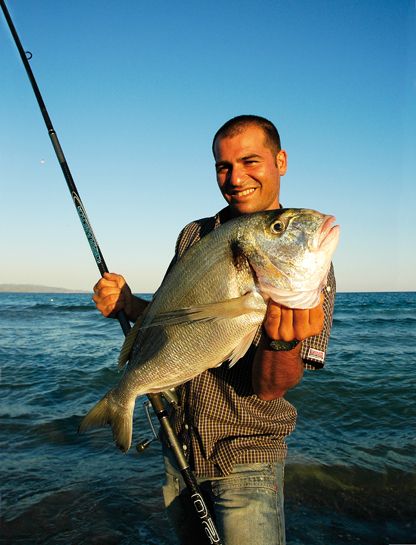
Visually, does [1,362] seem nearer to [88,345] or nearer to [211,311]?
[88,345]

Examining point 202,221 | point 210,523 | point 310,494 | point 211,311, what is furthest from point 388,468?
point 211,311

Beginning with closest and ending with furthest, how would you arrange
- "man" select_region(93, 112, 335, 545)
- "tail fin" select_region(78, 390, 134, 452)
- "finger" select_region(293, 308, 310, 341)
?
1. "finger" select_region(293, 308, 310, 341)
2. "man" select_region(93, 112, 335, 545)
3. "tail fin" select_region(78, 390, 134, 452)

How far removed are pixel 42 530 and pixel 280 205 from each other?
4105 millimetres

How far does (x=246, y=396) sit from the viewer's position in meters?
2.70

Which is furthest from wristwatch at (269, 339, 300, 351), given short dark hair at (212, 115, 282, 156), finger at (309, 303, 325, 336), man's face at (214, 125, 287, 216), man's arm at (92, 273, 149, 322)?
short dark hair at (212, 115, 282, 156)

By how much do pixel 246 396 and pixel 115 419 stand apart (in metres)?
0.80

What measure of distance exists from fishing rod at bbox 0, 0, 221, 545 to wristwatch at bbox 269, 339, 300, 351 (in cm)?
102

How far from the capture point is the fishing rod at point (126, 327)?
2635mm

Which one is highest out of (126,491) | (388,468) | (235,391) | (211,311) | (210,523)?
(211,311)

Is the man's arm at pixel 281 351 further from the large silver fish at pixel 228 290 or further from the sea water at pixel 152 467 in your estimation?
the sea water at pixel 152 467

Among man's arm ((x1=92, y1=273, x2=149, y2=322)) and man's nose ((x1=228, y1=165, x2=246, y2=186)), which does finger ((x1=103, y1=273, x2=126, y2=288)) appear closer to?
man's arm ((x1=92, y1=273, x2=149, y2=322))

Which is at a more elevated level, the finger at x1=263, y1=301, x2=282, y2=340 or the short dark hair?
the short dark hair

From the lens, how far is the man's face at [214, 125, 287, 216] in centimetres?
306

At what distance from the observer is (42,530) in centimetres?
455
